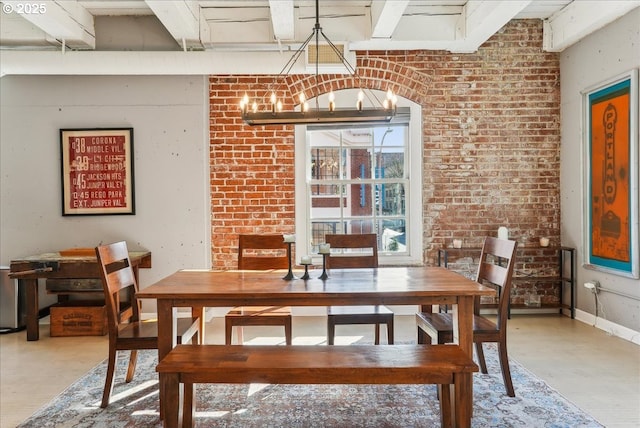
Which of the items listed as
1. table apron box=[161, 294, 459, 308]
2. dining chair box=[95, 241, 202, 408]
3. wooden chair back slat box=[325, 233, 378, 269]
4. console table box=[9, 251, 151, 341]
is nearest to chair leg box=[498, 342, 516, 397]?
table apron box=[161, 294, 459, 308]

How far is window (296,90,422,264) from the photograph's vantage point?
5.34 m

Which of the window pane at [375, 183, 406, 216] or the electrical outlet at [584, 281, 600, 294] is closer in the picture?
the electrical outlet at [584, 281, 600, 294]

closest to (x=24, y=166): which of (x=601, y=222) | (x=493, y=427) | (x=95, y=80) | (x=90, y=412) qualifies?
(x=95, y=80)

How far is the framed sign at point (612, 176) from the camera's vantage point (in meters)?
4.06

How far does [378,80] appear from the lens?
519cm

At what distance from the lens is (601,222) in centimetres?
452

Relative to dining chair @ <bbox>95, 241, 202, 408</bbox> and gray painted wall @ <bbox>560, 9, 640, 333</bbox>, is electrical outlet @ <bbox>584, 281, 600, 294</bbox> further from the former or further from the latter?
dining chair @ <bbox>95, 241, 202, 408</bbox>

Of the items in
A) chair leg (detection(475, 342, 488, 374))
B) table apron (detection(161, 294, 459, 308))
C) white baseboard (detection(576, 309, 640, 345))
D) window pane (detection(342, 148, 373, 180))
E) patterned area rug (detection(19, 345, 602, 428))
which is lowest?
patterned area rug (detection(19, 345, 602, 428))

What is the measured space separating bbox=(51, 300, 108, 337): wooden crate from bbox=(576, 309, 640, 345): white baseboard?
4.99 m

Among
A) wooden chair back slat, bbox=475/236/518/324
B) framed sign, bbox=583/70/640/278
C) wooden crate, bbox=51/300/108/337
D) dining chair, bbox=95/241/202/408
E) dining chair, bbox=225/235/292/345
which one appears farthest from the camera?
wooden crate, bbox=51/300/108/337

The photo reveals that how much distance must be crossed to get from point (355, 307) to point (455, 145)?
8.54 feet

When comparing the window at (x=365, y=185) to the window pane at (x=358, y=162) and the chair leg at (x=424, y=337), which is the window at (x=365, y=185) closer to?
the window pane at (x=358, y=162)

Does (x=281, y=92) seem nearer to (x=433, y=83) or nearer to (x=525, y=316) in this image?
(x=433, y=83)

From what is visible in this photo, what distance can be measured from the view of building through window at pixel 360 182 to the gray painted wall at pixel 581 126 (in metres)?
1.80
